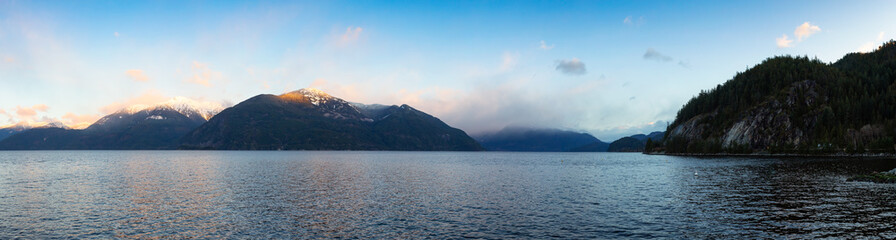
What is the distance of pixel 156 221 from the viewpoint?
41.3 meters

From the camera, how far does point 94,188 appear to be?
69.1 metres

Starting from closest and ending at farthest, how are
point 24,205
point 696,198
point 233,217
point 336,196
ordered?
point 233,217 → point 24,205 → point 696,198 → point 336,196

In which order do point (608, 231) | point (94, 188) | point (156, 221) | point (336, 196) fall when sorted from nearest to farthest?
point (608, 231) < point (156, 221) < point (336, 196) < point (94, 188)

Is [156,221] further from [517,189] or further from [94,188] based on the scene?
[517,189]

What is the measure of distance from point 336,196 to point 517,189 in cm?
2810

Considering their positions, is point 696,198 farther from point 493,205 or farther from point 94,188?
point 94,188

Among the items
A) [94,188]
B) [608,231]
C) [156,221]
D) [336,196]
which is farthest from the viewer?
[94,188]

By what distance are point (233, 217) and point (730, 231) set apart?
146ft

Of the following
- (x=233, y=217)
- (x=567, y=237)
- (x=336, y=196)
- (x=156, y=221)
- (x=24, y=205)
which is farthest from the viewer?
(x=336, y=196)

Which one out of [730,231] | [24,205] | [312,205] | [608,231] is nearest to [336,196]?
[312,205]

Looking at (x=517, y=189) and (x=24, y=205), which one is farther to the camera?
(x=517, y=189)

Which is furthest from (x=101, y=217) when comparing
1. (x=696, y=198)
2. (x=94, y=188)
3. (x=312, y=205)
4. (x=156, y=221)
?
(x=696, y=198)

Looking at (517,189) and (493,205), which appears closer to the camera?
(493,205)

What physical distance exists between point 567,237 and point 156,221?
36.8 metres
